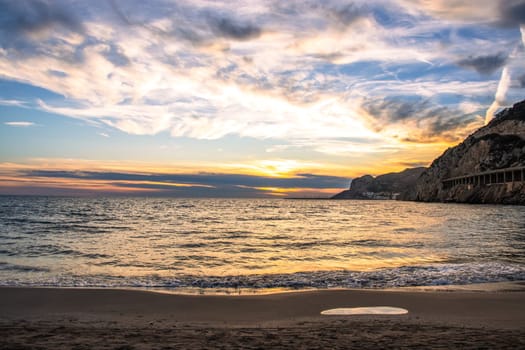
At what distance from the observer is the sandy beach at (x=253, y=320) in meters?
6.30

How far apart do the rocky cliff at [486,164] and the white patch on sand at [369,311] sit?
117 metres

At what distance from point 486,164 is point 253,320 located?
15262cm

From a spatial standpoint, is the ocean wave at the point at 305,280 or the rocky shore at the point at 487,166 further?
the rocky shore at the point at 487,166

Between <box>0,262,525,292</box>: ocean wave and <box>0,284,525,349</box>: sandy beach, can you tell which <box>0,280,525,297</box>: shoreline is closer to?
<box>0,262,525,292</box>: ocean wave

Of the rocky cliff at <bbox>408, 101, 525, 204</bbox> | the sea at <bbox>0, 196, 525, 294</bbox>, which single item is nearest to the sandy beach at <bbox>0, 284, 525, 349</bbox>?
the sea at <bbox>0, 196, 525, 294</bbox>

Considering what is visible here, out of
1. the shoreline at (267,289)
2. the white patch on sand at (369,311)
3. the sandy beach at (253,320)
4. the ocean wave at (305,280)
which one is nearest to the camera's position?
the sandy beach at (253,320)

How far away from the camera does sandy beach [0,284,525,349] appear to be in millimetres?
6297

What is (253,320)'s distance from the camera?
28.3 ft

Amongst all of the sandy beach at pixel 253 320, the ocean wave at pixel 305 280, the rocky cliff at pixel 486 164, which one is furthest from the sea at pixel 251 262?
the rocky cliff at pixel 486 164

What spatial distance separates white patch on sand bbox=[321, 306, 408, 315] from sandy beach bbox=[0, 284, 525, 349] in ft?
0.96

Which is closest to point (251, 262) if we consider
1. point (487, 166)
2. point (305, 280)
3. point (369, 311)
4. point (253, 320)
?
point (305, 280)

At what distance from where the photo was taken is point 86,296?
11078 mm

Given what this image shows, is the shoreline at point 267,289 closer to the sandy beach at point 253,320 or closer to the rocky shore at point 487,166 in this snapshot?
the sandy beach at point 253,320

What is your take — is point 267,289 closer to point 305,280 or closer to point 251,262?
point 305,280
